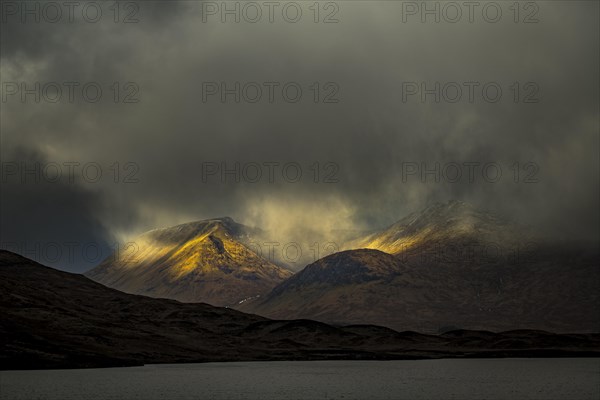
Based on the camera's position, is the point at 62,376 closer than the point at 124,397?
No

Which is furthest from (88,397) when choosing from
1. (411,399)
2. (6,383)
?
(411,399)

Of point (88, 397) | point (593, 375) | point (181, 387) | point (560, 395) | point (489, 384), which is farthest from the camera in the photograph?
point (593, 375)

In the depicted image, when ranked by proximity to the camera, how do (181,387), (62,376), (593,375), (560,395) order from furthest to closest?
(593,375), (62,376), (181,387), (560,395)

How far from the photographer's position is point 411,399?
12862 cm

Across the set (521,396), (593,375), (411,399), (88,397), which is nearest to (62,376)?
(88,397)

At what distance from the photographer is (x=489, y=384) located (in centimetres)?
16688

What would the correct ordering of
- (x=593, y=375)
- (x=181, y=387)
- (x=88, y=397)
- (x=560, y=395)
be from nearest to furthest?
(x=88, y=397), (x=560, y=395), (x=181, y=387), (x=593, y=375)

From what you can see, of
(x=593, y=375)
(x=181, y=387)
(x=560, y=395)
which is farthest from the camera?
(x=593, y=375)

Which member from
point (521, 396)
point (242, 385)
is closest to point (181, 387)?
point (242, 385)

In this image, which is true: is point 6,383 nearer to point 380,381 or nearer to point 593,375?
point 380,381

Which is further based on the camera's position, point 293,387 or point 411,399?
point 293,387

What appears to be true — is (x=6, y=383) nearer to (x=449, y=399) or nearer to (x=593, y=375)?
(x=449, y=399)

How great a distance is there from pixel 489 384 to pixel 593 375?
163 ft

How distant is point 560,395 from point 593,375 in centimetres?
7127
